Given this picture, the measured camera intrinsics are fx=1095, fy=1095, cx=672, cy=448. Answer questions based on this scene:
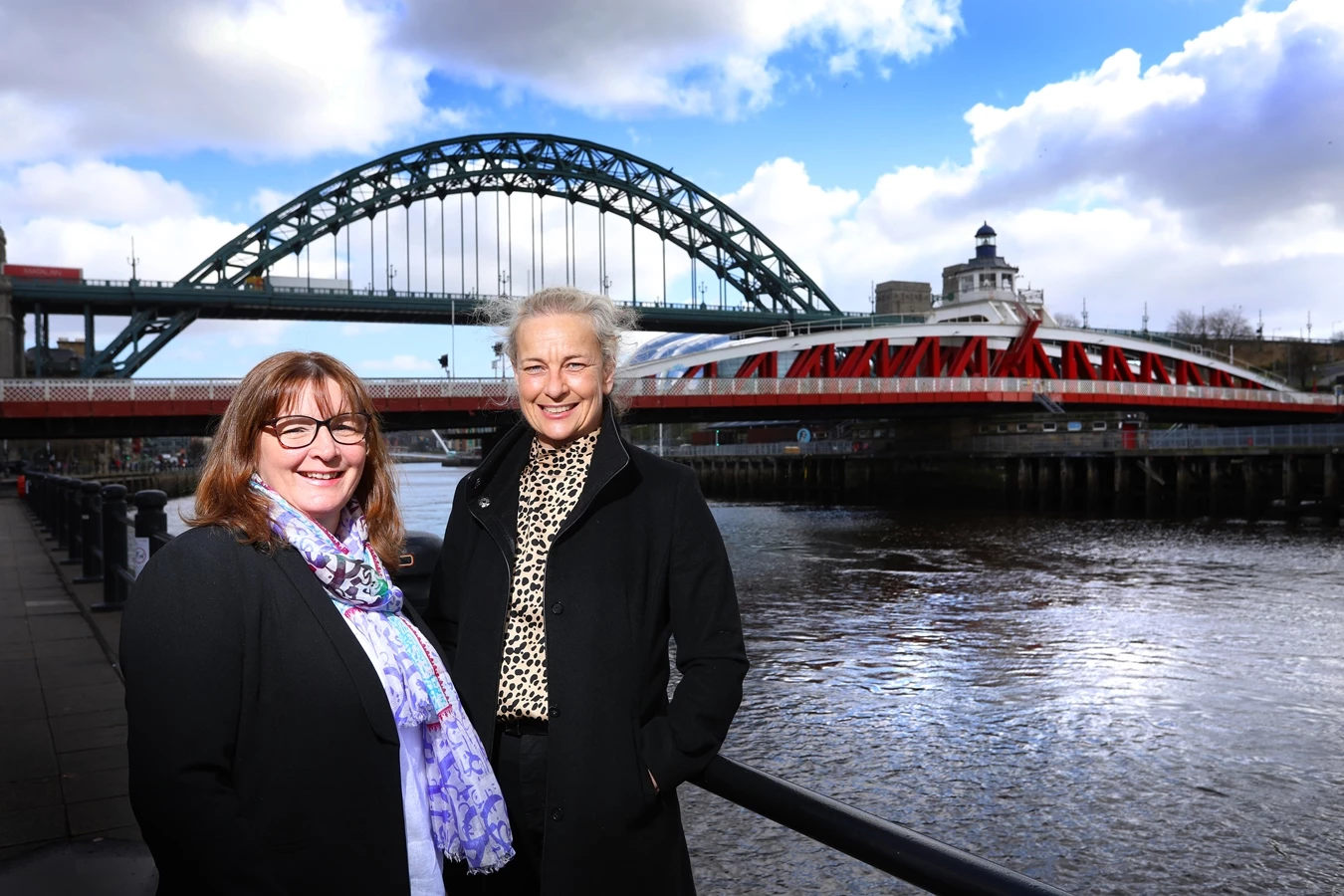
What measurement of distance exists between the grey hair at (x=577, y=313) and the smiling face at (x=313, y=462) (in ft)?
1.76

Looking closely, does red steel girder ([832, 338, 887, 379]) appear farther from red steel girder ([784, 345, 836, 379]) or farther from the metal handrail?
the metal handrail

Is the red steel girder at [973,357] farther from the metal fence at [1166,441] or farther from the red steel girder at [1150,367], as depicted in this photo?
the red steel girder at [1150,367]

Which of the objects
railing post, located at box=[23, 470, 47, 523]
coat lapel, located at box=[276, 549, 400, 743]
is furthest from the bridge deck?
coat lapel, located at box=[276, 549, 400, 743]

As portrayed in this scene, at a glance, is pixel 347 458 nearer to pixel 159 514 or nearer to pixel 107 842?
pixel 107 842

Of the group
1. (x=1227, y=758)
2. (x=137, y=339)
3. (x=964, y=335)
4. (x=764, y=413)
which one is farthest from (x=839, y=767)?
(x=137, y=339)

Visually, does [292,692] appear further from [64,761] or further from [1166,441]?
[1166,441]

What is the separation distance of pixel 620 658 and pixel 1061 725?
32.5ft

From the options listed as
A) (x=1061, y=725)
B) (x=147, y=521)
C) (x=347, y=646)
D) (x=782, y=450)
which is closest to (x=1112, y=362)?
(x=782, y=450)

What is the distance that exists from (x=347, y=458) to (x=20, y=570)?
523 inches

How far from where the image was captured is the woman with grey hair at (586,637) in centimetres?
236

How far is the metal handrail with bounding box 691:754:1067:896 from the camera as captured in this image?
1734mm

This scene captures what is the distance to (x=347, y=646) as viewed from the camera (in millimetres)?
2123

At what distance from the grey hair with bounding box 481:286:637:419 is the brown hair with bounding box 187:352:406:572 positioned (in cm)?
45

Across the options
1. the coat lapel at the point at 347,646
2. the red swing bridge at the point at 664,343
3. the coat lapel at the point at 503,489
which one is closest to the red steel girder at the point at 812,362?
the red swing bridge at the point at 664,343
